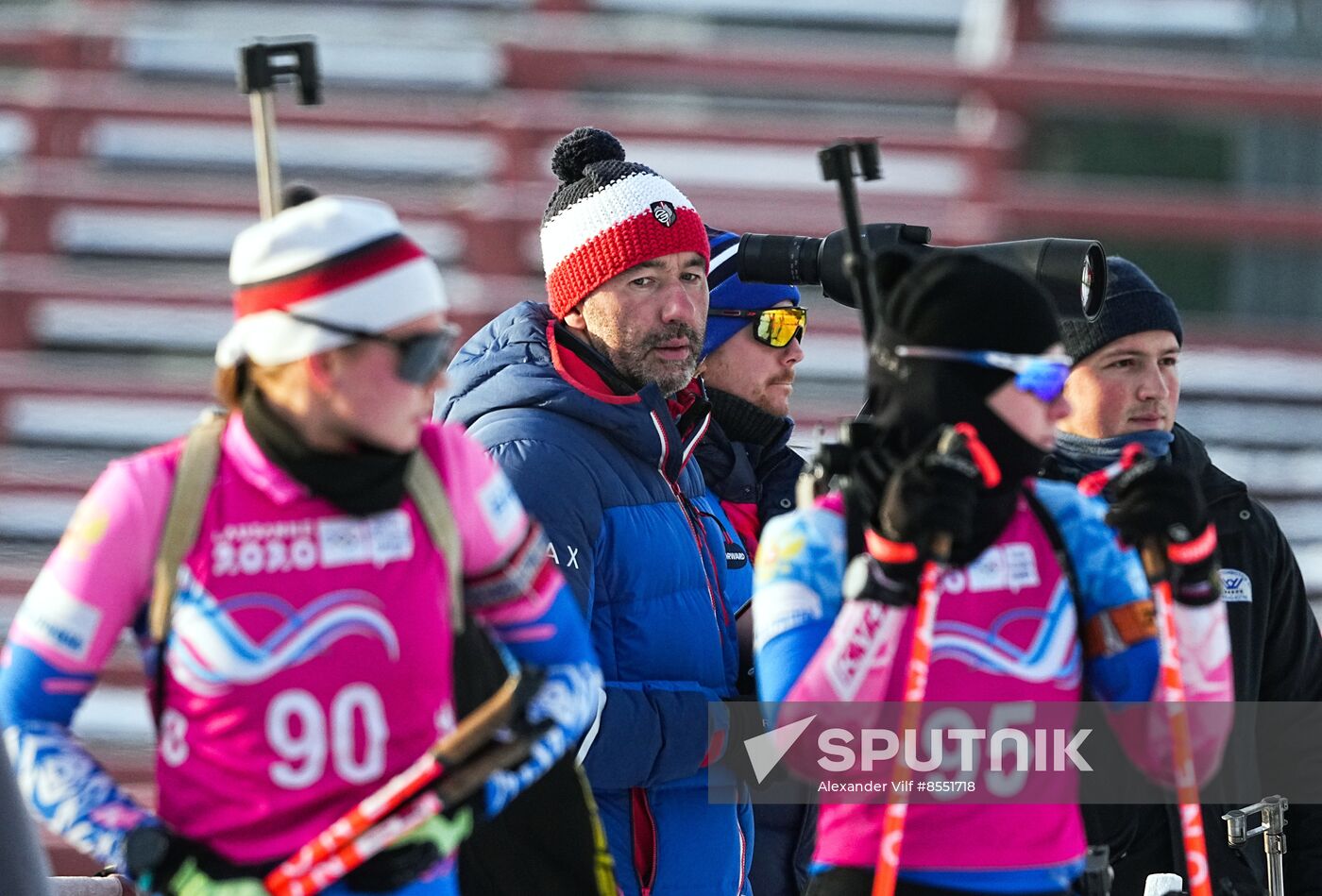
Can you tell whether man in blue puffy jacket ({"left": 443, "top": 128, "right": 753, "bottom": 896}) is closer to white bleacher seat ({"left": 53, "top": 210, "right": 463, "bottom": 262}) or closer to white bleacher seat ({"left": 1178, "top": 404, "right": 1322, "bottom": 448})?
white bleacher seat ({"left": 53, "top": 210, "right": 463, "bottom": 262})

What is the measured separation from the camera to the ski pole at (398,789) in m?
1.80

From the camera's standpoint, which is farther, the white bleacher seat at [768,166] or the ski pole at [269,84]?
the white bleacher seat at [768,166]

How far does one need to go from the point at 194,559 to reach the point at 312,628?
0.13 meters

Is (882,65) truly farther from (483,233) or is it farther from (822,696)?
(822,696)

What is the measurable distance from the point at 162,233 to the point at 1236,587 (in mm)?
5607

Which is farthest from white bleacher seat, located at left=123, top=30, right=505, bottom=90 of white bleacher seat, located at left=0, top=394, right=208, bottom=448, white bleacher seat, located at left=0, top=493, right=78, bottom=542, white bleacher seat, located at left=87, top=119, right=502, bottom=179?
white bleacher seat, located at left=0, top=493, right=78, bottom=542

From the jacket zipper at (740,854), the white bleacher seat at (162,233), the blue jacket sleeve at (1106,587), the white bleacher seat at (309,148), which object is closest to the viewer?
the blue jacket sleeve at (1106,587)

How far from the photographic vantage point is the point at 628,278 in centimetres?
294

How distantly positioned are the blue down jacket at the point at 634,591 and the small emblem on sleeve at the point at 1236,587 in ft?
2.40

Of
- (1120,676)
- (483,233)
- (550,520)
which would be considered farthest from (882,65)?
(1120,676)

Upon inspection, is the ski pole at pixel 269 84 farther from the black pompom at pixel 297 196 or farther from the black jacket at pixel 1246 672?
the black jacket at pixel 1246 672

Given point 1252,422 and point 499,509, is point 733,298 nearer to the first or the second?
point 499,509

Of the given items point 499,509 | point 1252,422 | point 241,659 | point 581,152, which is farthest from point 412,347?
point 1252,422

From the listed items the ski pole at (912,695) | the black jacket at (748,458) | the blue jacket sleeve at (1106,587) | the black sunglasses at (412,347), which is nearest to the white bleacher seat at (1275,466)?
the black jacket at (748,458)
